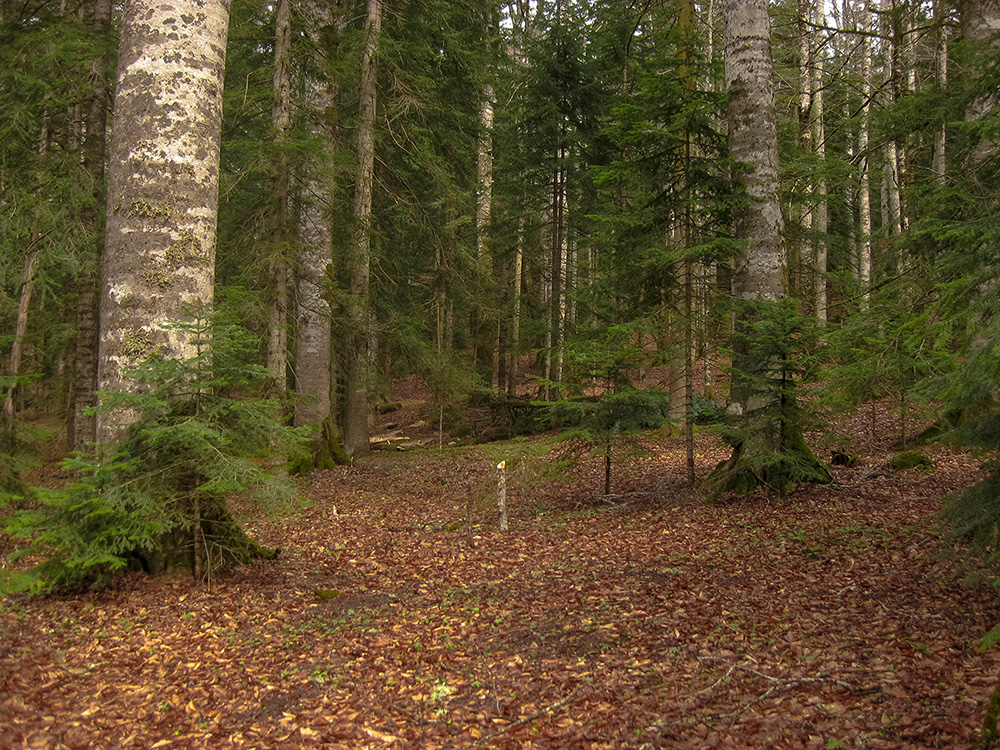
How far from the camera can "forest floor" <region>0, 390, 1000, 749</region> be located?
3281 millimetres

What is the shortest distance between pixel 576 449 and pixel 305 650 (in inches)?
212

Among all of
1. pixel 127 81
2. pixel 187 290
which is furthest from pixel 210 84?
pixel 187 290

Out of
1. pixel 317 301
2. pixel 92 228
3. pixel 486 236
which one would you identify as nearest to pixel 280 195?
pixel 317 301

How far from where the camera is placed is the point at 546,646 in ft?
14.6

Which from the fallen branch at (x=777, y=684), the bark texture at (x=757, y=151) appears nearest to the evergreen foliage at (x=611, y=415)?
the bark texture at (x=757, y=151)

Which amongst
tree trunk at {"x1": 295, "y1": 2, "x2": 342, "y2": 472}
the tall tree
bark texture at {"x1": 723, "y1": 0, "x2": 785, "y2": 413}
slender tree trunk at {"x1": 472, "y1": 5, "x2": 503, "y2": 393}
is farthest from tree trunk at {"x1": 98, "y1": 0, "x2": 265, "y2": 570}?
slender tree trunk at {"x1": 472, "y1": 5, "x2": 503, "y2": 393}

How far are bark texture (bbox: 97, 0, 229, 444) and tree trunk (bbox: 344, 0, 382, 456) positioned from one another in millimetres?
6169

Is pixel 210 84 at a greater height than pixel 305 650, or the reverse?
pixel 210 84

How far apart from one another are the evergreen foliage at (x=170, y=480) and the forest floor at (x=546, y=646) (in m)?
0.31

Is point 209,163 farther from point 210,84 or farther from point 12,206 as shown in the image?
point 12,206

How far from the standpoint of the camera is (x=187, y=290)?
5.39 metres

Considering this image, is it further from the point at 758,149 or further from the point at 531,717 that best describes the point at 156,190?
the point at 758,149

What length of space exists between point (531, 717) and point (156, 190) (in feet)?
16.5

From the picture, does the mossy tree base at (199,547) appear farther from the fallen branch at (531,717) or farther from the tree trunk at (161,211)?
the fallen branch at (531,717)
